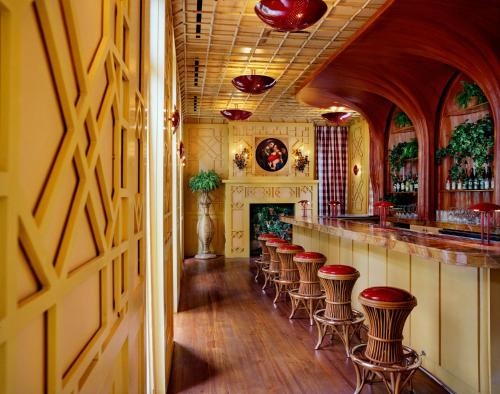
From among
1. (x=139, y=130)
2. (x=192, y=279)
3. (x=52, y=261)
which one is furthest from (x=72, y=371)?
(x=192, y=279)

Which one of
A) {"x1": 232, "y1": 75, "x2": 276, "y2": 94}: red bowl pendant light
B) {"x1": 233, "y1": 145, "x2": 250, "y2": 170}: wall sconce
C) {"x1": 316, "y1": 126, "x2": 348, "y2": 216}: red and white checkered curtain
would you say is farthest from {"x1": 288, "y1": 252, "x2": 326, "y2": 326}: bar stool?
{"x1": 316, "y1": 126, "x2": 348, "y2": 216}: red and white checkered curtain

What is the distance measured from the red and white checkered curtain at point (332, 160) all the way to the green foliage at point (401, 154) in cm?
302

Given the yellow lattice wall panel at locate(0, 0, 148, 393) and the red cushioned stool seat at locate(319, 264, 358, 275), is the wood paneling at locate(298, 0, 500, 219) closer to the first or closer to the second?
the red cushioned stool seat at locate(319, 264, 358, 275)

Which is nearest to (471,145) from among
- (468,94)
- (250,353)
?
(468,94)

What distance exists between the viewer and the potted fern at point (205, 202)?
10195 millimetres

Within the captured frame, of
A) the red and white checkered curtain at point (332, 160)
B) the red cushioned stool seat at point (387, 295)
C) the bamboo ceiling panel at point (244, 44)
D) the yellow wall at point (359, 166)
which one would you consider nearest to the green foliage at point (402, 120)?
the bamboo ceiling panel at point (244, 44)

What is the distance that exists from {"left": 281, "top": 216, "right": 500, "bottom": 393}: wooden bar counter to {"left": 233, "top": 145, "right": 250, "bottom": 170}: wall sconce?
266 inches

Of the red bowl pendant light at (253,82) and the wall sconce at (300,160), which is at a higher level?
the red bowl pendant light at (253,82)

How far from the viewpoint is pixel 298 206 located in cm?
1101

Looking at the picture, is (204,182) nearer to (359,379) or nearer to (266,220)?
(266,220)

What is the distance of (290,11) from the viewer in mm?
3150

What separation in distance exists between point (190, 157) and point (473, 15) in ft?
25.6

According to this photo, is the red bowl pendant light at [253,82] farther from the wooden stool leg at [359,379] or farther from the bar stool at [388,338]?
the wooden stool leg at [359,379]

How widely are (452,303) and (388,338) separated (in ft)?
1.90
